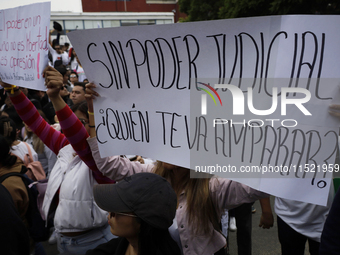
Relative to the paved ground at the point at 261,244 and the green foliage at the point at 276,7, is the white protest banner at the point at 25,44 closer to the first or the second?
the paved ground at the point at 261,244

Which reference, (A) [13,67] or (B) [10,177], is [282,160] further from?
(A) [13,67]

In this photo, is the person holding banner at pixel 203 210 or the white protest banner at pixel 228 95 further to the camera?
the person holding banner at pixel 203 210

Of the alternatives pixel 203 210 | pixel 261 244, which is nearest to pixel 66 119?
pixel 203 210

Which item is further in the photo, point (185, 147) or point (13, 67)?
point (13, 67)

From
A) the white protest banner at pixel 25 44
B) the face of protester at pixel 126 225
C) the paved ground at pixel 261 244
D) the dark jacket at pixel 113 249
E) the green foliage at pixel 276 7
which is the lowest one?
the paved ground at pixel 261 244

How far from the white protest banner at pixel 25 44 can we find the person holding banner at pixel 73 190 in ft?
0.42

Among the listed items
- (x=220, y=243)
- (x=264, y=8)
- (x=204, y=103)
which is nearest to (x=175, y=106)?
→ (x=204, y=103)

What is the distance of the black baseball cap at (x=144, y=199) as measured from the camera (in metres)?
1.08

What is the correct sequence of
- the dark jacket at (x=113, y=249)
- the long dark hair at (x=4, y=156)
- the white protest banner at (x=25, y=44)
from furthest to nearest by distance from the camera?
the long dark hair at (x=4, y=156)
the white protest banner at (x=25, y=44)
the dark jacket at (x=113, y=249)

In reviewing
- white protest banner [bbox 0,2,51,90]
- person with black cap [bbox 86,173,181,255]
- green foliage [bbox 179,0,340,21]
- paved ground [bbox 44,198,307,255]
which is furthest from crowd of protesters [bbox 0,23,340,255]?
green foliage [bbox 179,0,340,21]

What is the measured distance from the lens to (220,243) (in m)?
1.48

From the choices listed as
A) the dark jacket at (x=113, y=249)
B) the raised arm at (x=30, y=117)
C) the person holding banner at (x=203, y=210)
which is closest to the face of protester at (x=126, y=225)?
the dark jacket at (x=113, y=249)

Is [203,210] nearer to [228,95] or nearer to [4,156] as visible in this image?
[228,95]

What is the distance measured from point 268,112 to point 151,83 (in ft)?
2.01
